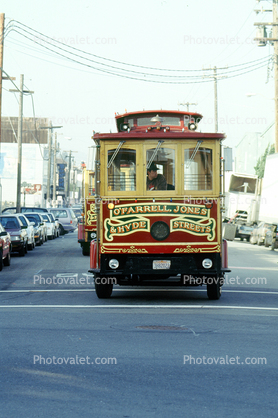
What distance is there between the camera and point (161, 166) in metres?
11.8

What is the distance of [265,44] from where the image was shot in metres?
32.4

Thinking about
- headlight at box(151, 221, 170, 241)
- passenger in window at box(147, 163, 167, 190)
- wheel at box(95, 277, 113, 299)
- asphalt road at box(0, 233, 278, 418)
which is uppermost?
passenger in window at box(147, 163, 167, 190)

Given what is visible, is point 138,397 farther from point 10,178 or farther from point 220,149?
point 10,178

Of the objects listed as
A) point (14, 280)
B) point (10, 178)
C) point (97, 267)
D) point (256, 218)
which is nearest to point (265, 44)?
point (256, 218)

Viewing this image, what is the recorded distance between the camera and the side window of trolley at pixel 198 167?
462 inches

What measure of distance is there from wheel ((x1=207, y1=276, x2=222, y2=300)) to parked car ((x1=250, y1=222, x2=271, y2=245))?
64.2ft

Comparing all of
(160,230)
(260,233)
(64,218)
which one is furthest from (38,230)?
(160,230)

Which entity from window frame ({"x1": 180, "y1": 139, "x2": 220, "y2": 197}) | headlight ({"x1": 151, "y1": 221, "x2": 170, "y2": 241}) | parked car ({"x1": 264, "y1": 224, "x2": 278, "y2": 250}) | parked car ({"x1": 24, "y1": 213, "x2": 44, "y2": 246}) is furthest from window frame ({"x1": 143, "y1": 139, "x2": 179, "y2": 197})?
parked car ({"x1": 24, "y1": 213, "x2": 44, "y2": 246})

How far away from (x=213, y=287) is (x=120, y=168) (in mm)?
2835

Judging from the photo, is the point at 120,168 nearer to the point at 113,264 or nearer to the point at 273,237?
the point at 113,264

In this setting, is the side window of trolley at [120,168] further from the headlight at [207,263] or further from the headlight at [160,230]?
the headlight at [207,263]

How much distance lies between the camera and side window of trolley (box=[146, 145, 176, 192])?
11.7 m

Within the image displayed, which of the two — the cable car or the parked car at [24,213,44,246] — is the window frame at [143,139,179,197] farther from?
the parked car at [24,213,44,246]

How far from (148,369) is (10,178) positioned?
8621 centimetres
